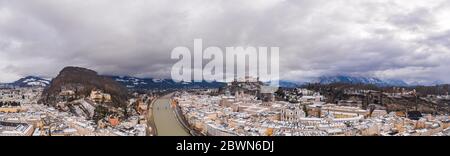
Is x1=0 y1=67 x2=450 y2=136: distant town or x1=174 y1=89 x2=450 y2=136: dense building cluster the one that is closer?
x1=174 y1=89 x2=450 y2=136: dense building cluster

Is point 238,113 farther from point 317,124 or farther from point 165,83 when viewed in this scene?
point 165,83

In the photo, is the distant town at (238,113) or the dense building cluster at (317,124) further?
the distant town at (238,113)
